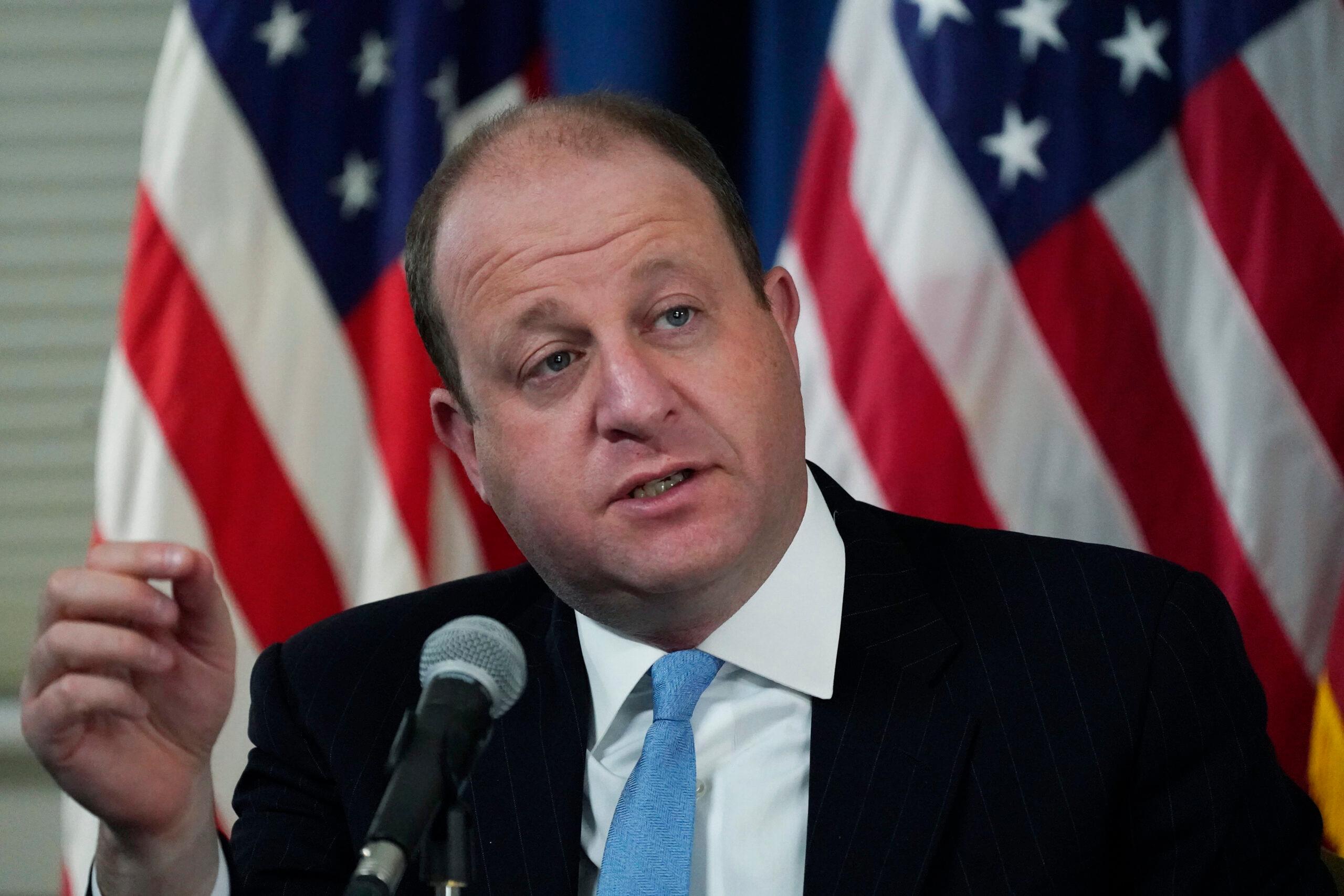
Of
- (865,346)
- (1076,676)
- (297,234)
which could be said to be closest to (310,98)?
(297,234)

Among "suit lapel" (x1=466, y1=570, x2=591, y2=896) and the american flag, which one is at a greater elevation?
the american flag

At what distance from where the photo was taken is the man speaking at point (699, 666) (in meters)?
1.47

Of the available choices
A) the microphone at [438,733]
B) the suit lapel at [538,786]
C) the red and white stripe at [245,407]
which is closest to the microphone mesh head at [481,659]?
the microphone at [438,733]

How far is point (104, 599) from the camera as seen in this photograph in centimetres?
122

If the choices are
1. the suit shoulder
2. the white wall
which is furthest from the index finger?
the white wall

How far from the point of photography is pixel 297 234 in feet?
8.86

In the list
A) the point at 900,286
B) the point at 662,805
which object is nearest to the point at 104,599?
the point at 662,805

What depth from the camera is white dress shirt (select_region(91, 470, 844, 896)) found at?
1542 millimetres

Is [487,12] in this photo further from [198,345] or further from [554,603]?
[554,603]

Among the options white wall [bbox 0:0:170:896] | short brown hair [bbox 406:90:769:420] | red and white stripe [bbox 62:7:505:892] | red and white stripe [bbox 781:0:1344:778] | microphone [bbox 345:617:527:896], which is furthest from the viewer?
white wall [bbox 0:0:170:896]

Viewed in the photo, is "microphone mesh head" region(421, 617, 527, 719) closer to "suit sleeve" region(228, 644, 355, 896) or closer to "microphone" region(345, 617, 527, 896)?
"microphone" region(345, 617, 527, 896)

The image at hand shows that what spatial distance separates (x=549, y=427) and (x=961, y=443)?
1137mm

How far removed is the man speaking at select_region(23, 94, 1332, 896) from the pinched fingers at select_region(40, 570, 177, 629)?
78 mm

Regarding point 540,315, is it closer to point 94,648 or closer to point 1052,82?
point 94,648
